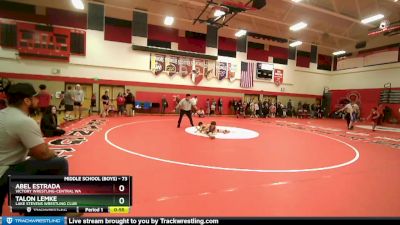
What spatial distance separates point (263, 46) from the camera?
21.4 meters

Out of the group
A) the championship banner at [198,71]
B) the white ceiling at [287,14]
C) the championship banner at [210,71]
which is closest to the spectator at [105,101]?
the white ceiling at [287,14]

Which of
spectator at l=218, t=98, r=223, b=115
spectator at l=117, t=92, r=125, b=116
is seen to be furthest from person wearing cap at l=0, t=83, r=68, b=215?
spectator at l=218, t=98, r=223, b=115

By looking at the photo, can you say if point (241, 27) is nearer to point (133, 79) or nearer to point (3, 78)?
point (133, 79)

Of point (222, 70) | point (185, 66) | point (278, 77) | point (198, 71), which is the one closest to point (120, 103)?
point (185, 66)

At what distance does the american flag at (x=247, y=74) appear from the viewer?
2048 cm

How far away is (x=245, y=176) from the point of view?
3992 mm

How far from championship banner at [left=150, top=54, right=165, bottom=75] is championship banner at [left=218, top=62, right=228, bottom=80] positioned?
4.72 metres

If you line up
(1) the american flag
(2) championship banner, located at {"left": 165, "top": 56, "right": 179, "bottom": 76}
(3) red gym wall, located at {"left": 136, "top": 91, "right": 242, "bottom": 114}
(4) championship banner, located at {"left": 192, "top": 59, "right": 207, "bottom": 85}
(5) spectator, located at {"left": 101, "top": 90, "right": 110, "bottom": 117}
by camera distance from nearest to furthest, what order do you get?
(5) spectator, located at {"left": 101, "top": 90, "right": 110, "bottom": 117}
(3) red gym wall, located at {"left": 136, "top": 91, "right": 242, "bottom": 114}
(2) championship banner, located at {"left": 165, "top": 56, "right": 179, "bottom": 76}
(4) championship banner, located at {"left": 192, "top": 59, "right": 207, "bottom": 85}
(1) the american flag

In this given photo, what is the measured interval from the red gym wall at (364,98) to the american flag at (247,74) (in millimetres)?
9349

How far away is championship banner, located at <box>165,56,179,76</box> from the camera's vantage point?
58.6ft

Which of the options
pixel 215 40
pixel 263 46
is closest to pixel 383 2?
pixel 263 46

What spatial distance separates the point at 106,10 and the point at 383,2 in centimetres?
1750

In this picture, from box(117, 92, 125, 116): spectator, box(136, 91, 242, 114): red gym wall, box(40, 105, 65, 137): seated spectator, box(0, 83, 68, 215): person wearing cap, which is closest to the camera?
box(0, 83, 68, 215): person wearing cap

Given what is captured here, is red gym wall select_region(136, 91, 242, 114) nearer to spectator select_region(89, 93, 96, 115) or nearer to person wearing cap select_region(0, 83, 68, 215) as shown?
spectator select_region(89, 93, 96, 115)
